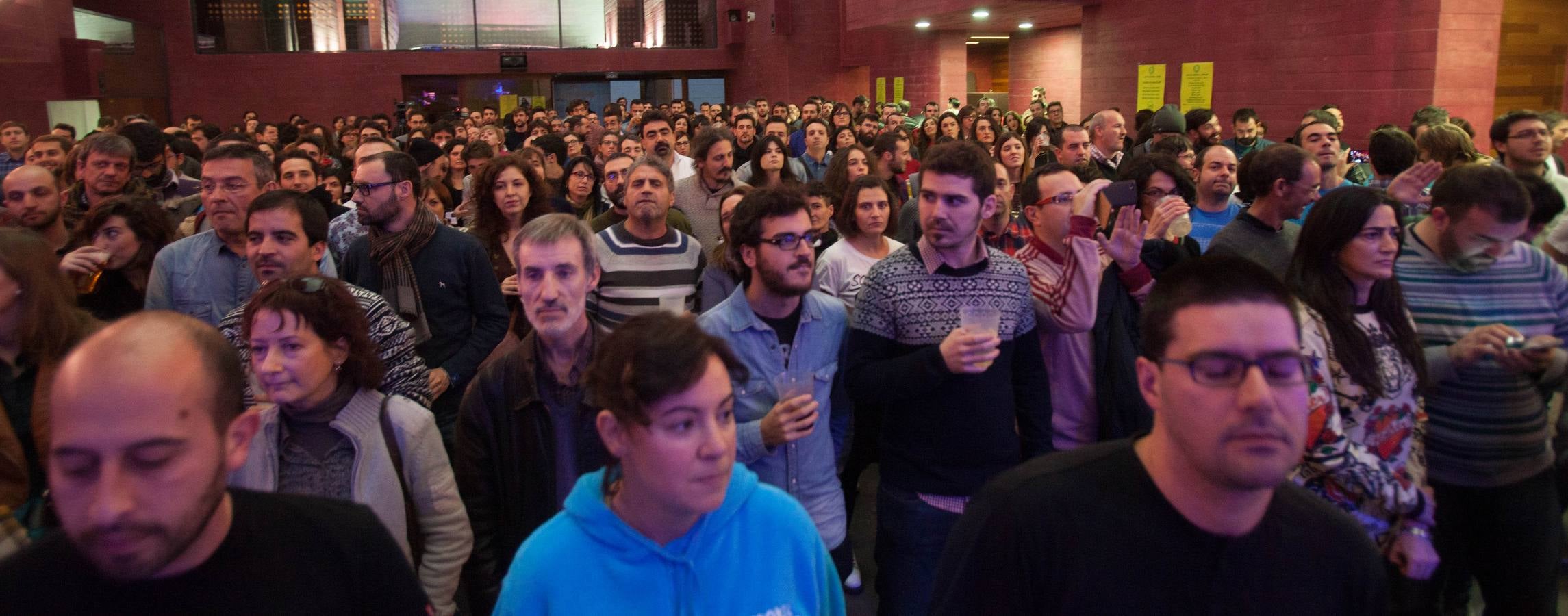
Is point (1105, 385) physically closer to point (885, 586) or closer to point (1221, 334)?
point (885, 586)

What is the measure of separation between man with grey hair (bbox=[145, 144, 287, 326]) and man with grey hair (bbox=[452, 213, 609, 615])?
1.60 meters

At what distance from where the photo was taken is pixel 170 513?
Result: 1.42 metres

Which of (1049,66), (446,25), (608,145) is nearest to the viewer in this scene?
(608,145)

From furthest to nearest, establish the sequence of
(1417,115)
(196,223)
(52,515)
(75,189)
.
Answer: (1417,115) < (75,189) < (196,223) < (52,515)

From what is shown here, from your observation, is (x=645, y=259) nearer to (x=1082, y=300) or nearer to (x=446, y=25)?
(x=1082, y=300)

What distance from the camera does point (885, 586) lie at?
3.39 m

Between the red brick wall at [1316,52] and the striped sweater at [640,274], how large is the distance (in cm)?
841

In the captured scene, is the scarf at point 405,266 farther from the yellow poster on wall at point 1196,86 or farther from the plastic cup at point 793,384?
the yellow poster on wall at point 1196,86

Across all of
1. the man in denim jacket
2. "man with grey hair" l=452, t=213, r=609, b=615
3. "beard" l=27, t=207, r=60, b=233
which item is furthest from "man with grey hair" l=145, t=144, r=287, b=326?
the man in denim jacket

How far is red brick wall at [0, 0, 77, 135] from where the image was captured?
13.8 meters

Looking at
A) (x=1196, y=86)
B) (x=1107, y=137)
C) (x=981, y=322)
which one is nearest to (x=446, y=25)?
(x=1196, y=86)

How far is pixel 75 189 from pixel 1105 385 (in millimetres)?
5626

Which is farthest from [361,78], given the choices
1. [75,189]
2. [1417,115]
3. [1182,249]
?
[1182,249]

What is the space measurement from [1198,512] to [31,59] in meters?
17.7
